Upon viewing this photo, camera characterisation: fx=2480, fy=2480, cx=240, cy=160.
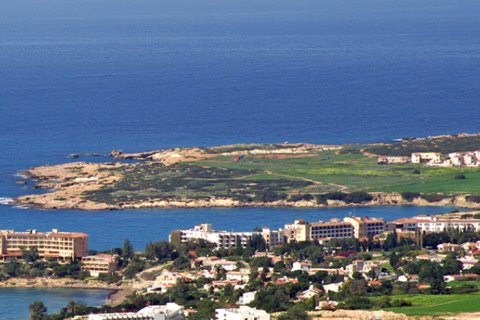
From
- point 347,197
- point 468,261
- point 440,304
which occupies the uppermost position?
point 347,197

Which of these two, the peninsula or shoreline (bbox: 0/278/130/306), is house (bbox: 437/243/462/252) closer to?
shoreline (bbox: 0/278/130/306)

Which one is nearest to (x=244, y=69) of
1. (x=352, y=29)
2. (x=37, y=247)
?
(x=352, y=29)

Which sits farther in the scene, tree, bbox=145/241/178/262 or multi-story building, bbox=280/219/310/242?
multi-story building, bbox=280/219/310/242

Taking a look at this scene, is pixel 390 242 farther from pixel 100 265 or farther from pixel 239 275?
pixel 100 265

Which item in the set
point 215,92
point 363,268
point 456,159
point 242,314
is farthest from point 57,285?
point 215,92

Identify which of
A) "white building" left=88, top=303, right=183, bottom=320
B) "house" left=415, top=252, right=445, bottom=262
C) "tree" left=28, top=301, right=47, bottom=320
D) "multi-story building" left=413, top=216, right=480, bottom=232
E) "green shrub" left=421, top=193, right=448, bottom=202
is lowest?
"white building" left=88, top=303, right=183, bottom=320

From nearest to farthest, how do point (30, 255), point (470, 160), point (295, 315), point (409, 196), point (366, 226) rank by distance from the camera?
point (295, 315) < point (30, 255) < point (366, 226) < point (409, 196) < point (470, 160)

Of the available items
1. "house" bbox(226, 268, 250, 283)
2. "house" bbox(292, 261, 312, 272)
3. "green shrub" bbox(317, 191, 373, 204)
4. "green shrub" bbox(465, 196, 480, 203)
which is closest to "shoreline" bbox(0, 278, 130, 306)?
"house" bbox(226, 268, 250, 283)
